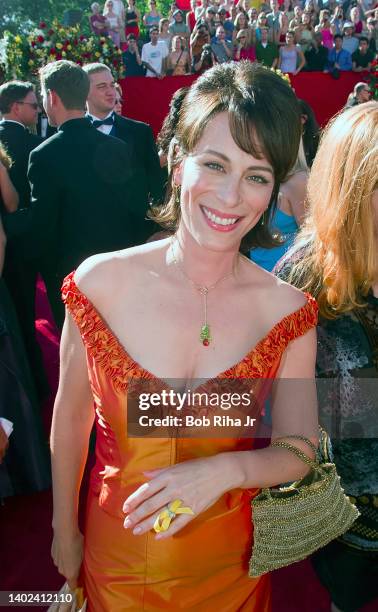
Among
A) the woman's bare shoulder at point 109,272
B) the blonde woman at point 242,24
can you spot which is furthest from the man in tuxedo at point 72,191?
the blonde woman at point 242,24

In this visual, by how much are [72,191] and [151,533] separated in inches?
83.3

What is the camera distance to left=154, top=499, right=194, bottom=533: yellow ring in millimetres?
1183

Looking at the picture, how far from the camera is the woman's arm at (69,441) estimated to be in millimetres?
1496

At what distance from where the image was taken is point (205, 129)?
4.63 ft

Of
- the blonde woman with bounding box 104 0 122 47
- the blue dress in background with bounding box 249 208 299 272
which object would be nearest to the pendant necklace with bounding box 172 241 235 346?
the blue dress in background with bounding box 249 208 299 272

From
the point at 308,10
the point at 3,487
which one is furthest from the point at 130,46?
the point at 3,487

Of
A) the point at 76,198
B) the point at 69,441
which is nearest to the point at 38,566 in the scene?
the point at 69,441

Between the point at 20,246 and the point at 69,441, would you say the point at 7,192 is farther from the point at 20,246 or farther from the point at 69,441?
the point at 69,441

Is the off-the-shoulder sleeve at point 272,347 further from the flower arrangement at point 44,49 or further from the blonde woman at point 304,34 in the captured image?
the blonde woman at point 304,34

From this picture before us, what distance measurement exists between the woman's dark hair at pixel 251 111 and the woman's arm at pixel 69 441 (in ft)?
1.95

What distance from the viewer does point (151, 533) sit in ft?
4.65

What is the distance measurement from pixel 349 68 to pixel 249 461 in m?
11.8

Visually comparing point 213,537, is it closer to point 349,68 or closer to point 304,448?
point 304,448

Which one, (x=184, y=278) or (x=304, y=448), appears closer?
(x=304, y=448)
